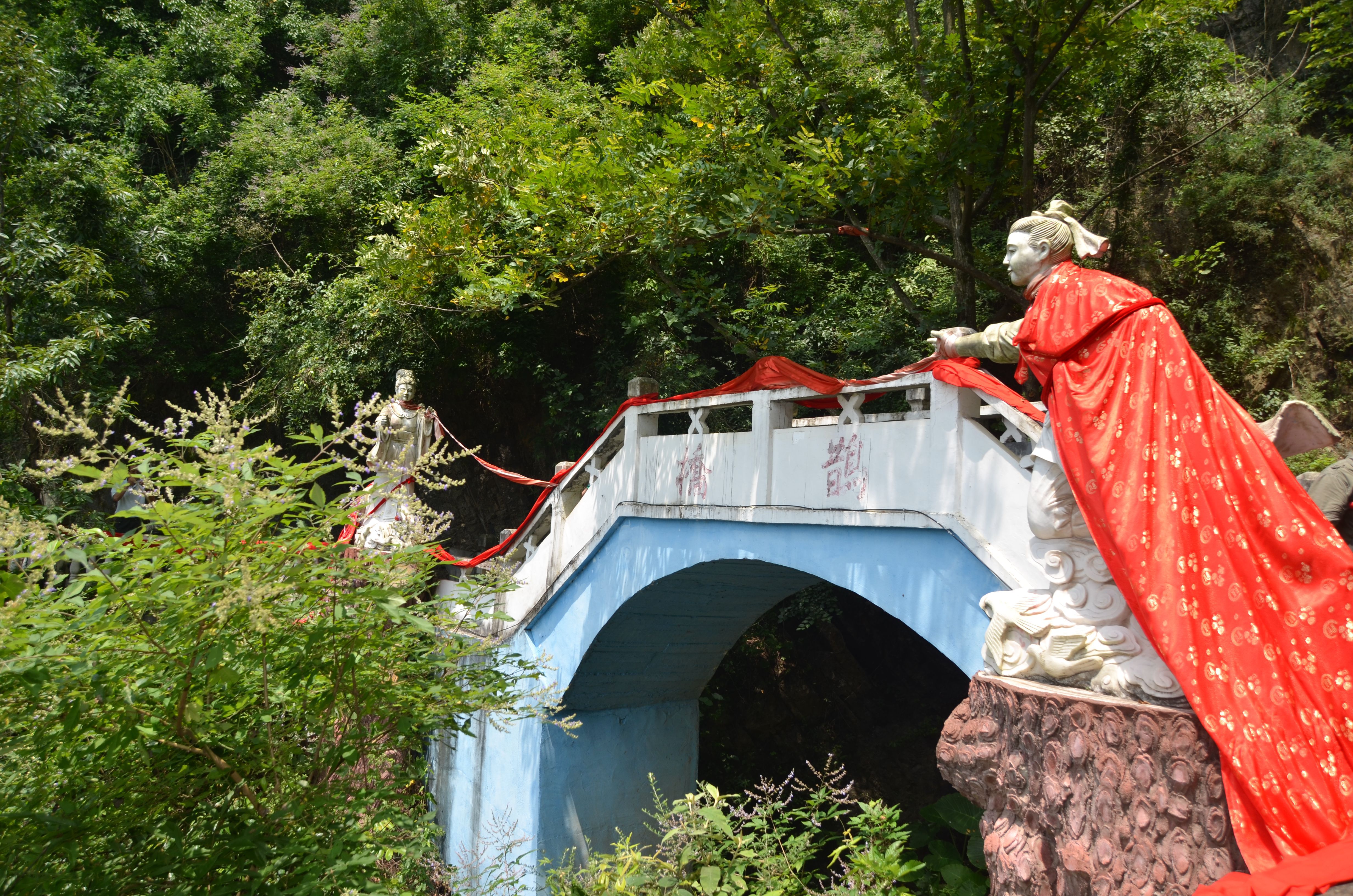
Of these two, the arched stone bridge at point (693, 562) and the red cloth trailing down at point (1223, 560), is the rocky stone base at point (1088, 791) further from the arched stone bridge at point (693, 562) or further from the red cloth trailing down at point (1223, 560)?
the arched stone bridge at point (693, 562)

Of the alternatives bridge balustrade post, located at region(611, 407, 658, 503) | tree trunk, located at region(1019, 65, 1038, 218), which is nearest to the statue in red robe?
tree trunk, located at region(1019, 65, 1038, 218)

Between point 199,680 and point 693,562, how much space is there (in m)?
3.33

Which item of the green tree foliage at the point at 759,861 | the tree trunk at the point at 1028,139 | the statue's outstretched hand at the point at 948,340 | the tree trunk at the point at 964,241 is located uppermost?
the tree trunk at the point at 1028,139

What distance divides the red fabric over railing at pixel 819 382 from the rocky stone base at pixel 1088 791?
1300 mm

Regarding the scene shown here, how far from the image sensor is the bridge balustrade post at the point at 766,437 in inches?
202

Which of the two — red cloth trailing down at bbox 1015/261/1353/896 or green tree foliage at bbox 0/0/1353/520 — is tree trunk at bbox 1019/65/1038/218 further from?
red cloth trailing down at bbox 1015/261/1353/896

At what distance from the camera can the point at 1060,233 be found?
11.7ft

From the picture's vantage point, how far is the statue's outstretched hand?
3967mm

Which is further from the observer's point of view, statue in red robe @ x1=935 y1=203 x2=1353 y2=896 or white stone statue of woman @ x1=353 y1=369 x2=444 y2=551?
white stone statue of woman @ x1=353 y1=369 x2=444 y2=551

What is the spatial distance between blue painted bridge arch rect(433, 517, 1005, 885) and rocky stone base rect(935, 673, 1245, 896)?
1275 millimetres

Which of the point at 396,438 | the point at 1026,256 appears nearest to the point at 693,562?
the point at 1026,256

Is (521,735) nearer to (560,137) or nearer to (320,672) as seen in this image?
(320,672)

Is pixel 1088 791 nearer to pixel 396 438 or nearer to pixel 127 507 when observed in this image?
pixel 396 438

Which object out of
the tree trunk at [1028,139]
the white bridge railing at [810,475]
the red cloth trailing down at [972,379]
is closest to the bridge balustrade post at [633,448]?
the white bridge railing at [810,475]
